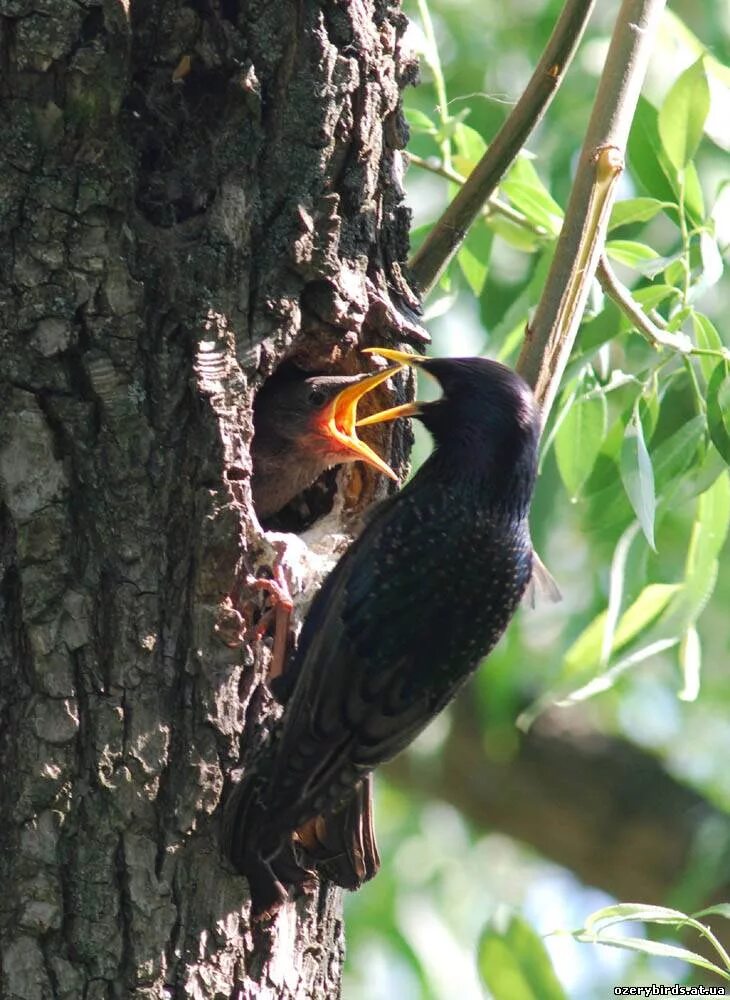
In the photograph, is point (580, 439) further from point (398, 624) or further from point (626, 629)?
point (398, 624)

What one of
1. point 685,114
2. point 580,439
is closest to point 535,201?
point 685,114

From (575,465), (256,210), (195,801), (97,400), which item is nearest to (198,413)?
(97,400)

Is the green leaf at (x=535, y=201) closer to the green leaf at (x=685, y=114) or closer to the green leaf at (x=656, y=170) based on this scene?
the green leaf at (x=656, y=170)

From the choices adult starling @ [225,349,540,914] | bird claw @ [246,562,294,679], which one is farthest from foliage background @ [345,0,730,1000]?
bird claw @ [246,562,294,679]

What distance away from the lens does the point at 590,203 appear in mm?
2957

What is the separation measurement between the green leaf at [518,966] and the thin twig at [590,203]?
52.8 inches

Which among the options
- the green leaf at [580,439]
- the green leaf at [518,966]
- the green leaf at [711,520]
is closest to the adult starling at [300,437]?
the green leaf at [580,439]

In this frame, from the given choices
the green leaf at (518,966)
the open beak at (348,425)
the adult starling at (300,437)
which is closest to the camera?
the green leaf at (518,966)

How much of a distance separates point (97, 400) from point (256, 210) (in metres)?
0.58

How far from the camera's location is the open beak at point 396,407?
3.25 metres

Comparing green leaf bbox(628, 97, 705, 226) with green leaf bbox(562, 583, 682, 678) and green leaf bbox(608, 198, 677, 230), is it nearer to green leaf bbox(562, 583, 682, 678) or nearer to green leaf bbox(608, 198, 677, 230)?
green leaf bbox(608, 198, 677, 230)

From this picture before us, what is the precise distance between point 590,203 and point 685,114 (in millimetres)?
495

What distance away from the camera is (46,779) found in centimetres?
254

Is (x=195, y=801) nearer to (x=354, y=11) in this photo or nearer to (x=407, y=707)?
(x=407, y=707)
